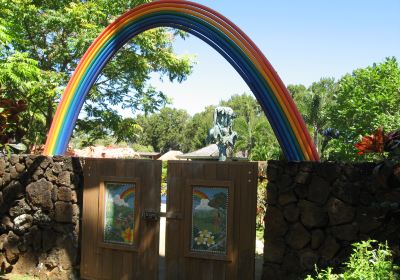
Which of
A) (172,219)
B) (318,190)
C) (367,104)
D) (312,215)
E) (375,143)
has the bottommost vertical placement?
(172,219)

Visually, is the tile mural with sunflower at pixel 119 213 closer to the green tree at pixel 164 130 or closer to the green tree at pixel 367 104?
the green tree at pixel 367 104

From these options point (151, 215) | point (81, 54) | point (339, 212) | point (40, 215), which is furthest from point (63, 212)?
point (81, 54)

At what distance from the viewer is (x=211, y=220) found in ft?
18.5

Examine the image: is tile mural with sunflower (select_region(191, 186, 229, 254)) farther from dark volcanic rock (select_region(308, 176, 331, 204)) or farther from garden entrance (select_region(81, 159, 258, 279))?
dark volcanic rock (select_region(308, 176, 331, 204))

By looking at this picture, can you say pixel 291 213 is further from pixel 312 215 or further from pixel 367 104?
pixel 367 104

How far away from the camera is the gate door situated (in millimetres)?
5488

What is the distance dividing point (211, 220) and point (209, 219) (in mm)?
31

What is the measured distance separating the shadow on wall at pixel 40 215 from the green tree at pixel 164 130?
5576cm

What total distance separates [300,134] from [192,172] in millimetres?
1507

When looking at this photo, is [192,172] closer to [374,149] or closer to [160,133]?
[374,149]

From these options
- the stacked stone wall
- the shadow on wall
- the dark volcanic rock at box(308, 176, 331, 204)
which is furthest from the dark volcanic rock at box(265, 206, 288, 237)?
the shadow on wall

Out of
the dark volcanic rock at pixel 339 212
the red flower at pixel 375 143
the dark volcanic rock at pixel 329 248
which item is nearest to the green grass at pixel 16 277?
the dark volcanic rock at pixel 329 248

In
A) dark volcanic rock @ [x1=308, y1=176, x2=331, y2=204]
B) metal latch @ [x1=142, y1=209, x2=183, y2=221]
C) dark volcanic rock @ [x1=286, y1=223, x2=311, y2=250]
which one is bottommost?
dark volcanic rock @ [x1=286, y1=223, x2=311, y2=250]

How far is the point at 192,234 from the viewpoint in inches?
224
